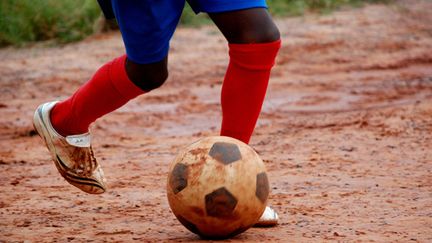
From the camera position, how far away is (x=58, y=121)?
4.07 metres

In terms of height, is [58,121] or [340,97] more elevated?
[58,121]

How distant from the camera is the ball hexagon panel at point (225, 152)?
3277 millimetres

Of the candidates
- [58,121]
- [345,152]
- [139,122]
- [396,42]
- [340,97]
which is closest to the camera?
[58,121]

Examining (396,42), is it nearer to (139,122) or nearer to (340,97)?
(340,97)

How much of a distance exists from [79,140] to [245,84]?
94 cm

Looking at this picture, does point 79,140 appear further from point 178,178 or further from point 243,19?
point 243,19

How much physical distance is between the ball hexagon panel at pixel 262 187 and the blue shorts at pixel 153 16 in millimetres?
592

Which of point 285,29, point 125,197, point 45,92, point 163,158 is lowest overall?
point 285,29

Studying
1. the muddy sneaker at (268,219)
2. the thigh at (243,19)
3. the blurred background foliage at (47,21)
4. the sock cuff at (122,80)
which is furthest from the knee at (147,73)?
the blurred background foliage at (47,21)

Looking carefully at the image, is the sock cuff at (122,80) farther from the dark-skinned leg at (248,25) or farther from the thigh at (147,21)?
the dark-skinned leg at (248,25)

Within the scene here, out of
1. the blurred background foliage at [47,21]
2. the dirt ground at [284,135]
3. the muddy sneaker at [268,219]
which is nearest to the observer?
the muddy sneaker at [268,219]

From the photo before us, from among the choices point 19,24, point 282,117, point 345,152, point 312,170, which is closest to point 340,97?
point 282,117

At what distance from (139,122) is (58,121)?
2.64 meters

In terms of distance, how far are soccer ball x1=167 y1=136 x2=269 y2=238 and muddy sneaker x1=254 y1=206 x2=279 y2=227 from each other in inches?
10.4
